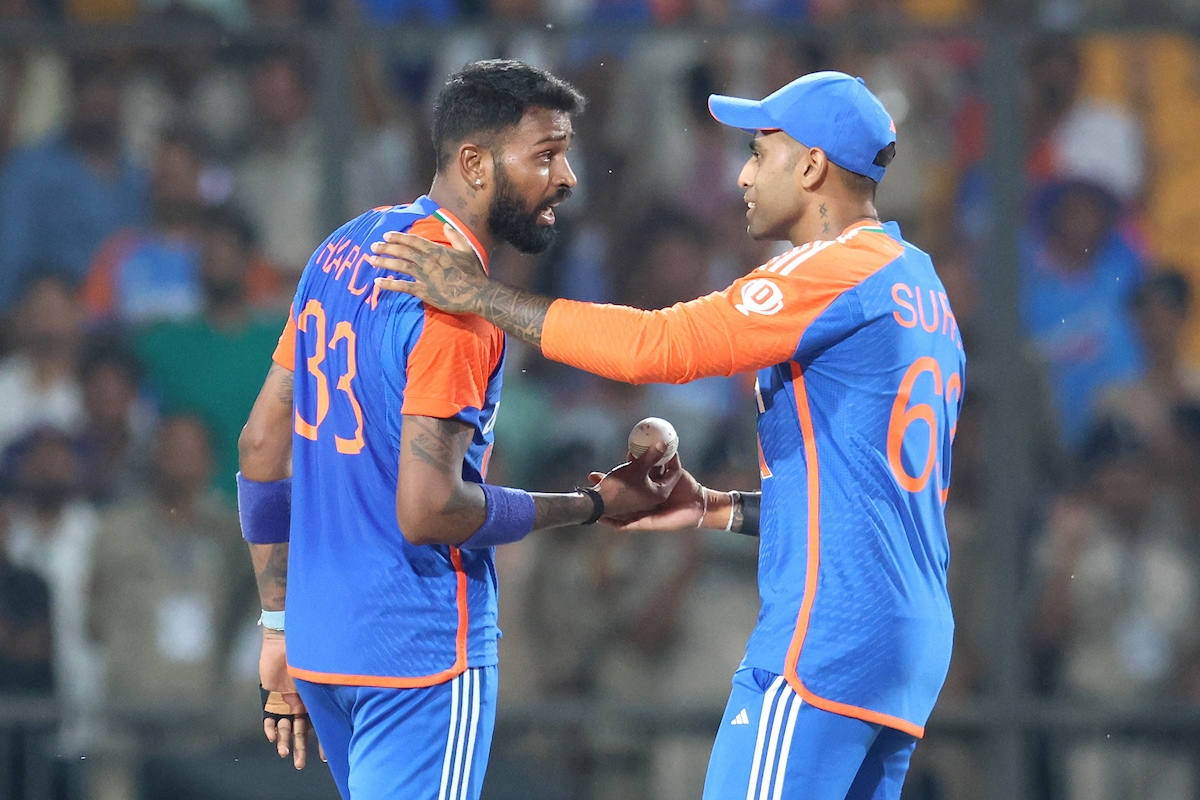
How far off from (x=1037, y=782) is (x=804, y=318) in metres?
3.68

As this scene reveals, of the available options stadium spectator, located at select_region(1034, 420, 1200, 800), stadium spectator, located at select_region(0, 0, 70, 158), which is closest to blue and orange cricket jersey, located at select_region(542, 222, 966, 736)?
stadium spectator, located at select_region(1034, 420, 1200, 800)

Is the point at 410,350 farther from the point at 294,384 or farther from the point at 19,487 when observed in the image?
the point at 19,487

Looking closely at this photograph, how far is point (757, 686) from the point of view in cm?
278

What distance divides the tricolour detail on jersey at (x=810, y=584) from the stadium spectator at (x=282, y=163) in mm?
3610

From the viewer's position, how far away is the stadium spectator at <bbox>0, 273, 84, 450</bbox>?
5.92 metres

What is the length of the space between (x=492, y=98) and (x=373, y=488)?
0.85 meters

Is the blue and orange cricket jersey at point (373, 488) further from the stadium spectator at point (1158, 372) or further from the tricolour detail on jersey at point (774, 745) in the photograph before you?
the stadium spectator at point (1158, 372)

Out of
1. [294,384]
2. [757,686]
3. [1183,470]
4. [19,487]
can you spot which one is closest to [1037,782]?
[1183,470]

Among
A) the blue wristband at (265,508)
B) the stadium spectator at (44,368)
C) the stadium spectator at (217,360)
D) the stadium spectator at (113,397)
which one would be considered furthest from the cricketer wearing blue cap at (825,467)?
the stadium spectator at (44,368)

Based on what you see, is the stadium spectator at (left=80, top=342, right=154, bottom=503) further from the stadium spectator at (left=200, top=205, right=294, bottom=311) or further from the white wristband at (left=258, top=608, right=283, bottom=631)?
the white wristband at (left=258, top=608, right=283, bottom=631)

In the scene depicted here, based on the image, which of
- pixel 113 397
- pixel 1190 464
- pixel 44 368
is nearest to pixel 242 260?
pixel 113 397

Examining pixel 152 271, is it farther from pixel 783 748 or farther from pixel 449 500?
pixel 783 748

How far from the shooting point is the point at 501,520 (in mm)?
2783

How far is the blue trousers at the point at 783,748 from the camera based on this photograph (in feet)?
8.86
